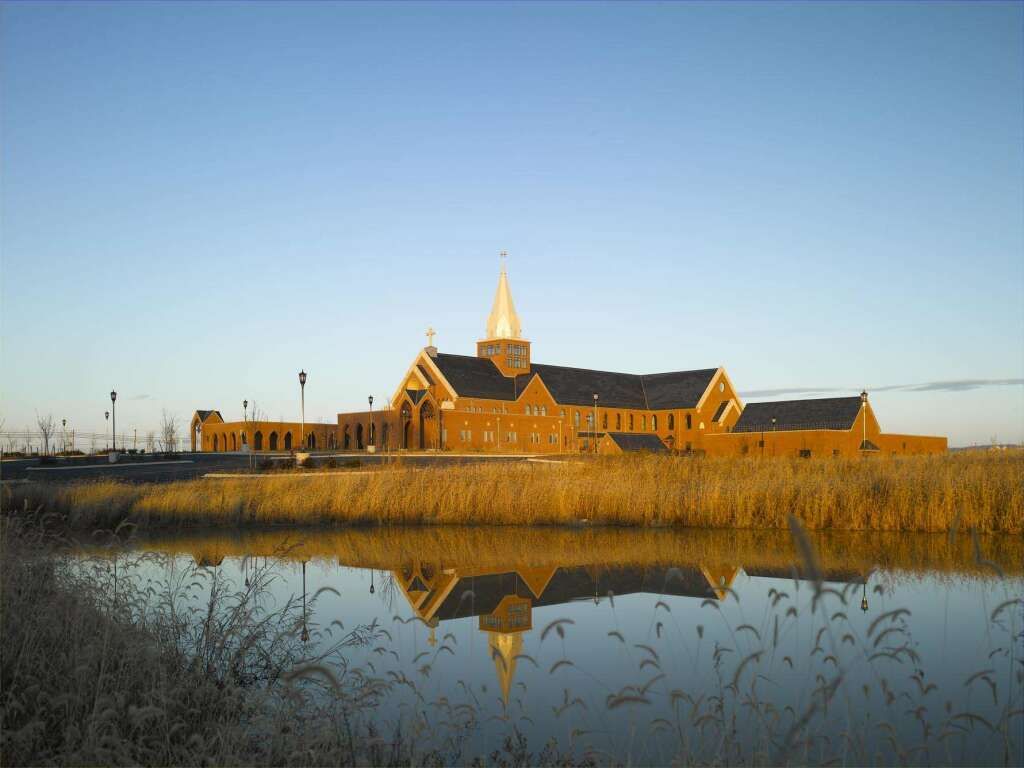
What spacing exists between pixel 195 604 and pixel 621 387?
246ft

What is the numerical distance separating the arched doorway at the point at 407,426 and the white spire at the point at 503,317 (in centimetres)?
1495

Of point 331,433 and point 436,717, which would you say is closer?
point 436,717

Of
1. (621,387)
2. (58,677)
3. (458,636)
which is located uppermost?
(621,387)

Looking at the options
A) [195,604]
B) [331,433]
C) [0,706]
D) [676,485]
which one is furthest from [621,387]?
[0,706]

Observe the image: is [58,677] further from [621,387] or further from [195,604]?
[621,387]

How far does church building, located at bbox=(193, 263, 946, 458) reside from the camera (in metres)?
67.6

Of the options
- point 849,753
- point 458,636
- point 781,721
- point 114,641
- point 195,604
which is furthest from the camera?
point 195,604

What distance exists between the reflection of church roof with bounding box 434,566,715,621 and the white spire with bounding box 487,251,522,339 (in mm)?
65135

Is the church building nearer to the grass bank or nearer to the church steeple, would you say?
the church steeple

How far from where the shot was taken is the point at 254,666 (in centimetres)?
959

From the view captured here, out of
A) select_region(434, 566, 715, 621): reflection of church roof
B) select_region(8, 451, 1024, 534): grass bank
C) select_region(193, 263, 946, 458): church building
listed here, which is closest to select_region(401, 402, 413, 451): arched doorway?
select_region(193, 263, 946, 458): church building

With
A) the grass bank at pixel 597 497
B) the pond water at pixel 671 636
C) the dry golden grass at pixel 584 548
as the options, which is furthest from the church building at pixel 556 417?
the pond water at pixel 671 636

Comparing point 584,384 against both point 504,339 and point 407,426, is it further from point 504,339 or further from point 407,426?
point 407,426

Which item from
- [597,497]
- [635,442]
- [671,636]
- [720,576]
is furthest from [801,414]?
[671,636]
